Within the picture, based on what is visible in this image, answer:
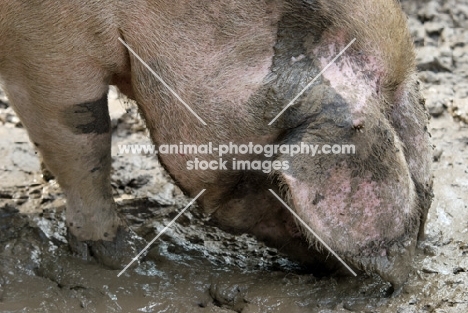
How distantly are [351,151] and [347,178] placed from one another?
0.10m

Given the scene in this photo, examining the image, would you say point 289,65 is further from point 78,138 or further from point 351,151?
point 78,138

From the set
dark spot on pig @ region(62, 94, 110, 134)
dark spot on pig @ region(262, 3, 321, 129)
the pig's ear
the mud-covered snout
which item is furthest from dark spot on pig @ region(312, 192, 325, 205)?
dark spot on pig @ region(62, 94, 110, 134)

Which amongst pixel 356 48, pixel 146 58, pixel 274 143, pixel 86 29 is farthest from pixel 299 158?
pixel 86 29

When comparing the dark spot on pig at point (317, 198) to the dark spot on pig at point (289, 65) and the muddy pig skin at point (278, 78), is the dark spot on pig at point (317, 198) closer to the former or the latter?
the muddy pig skin at point (278, 78)

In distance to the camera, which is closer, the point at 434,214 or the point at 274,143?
the point at 274,143

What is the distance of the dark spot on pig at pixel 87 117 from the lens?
123 inches

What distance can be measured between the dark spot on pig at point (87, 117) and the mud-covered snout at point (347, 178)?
2.61 ft

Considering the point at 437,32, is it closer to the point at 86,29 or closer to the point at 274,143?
the point at 274,143

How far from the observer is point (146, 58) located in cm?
297

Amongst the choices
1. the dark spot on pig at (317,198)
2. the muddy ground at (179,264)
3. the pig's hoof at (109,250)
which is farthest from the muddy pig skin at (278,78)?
the pig's hoof at (109,250)

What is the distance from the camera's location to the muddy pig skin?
114 inches

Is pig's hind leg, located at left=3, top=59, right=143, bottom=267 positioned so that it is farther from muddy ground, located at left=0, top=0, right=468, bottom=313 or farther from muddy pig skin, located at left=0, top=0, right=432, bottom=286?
muddy ground, located at left=0, top=0, right=468, bottom=313

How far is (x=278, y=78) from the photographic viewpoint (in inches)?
115

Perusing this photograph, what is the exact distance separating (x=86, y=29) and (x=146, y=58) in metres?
0.25
